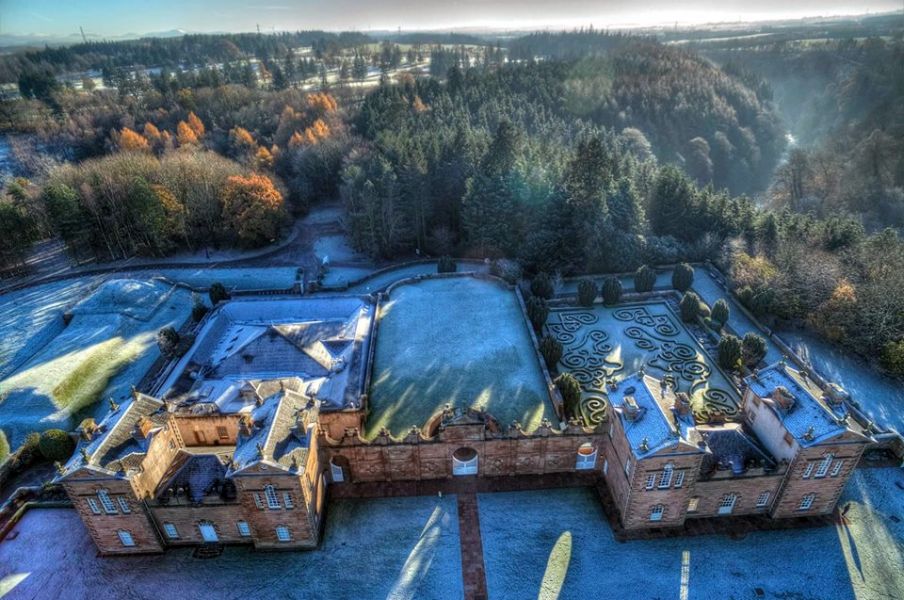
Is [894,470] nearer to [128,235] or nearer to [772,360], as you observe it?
[772,360]

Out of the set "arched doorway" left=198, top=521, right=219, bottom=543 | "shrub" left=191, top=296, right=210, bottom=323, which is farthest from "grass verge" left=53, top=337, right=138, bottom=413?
"arched doorway" left=198, top=521, right=219, bottom=543

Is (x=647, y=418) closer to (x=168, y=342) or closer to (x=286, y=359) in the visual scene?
(x=286, y=359)

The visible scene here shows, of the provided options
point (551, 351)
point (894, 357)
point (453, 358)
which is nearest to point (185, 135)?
point (453, 358)

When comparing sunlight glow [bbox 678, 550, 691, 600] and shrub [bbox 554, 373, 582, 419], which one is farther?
shrub [bbox 554, 373, 582, 419]

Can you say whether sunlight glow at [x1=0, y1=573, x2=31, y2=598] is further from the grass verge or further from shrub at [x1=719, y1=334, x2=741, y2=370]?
shrub at [x1=719, y1=334, x2=741, y2=370]

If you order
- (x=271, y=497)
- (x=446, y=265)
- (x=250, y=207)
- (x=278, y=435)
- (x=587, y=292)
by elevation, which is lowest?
(x=446, y=265)

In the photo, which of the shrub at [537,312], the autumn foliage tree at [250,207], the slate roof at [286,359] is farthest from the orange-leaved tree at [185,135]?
the shrub at [537,312]

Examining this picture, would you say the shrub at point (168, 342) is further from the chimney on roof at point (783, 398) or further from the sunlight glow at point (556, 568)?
the chimney on roof at point (783, 398)
